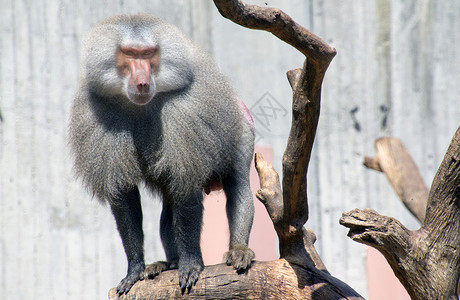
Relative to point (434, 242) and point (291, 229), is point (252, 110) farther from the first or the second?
point (434, 242)

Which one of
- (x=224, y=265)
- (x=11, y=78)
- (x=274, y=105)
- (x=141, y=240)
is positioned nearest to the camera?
(x=224, y=265)

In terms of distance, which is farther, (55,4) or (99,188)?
(55,4)

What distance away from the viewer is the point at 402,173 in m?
5.89

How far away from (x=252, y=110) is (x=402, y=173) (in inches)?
67.0

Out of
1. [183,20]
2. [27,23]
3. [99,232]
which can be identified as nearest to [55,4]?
[27,23]

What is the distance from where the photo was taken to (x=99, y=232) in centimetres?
630

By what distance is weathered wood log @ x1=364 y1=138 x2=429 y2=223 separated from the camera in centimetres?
579

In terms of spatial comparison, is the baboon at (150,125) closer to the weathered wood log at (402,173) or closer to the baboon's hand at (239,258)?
the baboon's hand at (239,258)

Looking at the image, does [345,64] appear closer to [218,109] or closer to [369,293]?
[369,293]

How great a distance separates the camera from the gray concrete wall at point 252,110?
6.18 m

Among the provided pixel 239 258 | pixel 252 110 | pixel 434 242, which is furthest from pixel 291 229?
pixel 252 110

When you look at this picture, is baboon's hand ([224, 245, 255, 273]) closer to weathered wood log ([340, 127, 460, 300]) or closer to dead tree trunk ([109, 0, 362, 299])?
dead tree trunk ([109, 0, 362, 299])

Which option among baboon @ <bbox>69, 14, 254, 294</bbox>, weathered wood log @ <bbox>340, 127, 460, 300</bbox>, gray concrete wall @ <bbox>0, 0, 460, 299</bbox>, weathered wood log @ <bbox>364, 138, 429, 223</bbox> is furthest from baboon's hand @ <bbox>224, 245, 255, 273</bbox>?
gray concrete wall @ <bbox>0, 0, 460, 299</bbox>

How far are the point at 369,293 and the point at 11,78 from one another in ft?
14.2
